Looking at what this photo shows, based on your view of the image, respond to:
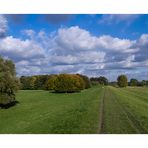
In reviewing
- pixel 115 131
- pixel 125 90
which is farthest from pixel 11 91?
pixel 125 90

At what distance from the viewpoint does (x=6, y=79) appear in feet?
144

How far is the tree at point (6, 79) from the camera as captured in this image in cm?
4381

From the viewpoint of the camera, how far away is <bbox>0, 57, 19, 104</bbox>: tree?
144 feet

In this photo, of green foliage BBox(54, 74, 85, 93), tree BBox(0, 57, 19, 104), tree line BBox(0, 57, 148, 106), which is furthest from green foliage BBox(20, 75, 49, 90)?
tree BBox(0, 57, 19, 104)

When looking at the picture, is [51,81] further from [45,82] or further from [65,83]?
[45,82]

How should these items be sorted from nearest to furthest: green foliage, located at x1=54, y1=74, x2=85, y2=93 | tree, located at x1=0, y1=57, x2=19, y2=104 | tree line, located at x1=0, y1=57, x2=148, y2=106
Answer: tree, located at x1=0, y1=57, x2=19, y2=104, tree line, located at x1=0, y1=57, x2=148, y2=106, green foliage, located at x1=54, y1=74, x2=85, y2=93

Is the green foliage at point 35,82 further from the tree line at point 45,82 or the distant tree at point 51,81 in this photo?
the distant tree at point 51,81

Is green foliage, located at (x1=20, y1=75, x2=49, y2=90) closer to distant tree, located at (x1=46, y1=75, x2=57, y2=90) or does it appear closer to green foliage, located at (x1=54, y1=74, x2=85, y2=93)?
distant tree, located at (x1=46, y1=75, x2=57, y2=90)

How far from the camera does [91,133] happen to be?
2439 centimetres

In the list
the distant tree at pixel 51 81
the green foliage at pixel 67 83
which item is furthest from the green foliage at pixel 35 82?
the green foliage at pixel 67 83

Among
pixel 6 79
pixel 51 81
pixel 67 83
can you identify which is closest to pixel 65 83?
pixel 67 83
